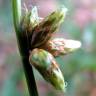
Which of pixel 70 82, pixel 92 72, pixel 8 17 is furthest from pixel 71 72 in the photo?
pixel 8 17

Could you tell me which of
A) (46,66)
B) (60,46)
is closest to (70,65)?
(60,46)

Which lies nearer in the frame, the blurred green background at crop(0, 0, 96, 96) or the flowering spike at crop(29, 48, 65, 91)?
the flowering spike at crop(29, 48, 65, 91)

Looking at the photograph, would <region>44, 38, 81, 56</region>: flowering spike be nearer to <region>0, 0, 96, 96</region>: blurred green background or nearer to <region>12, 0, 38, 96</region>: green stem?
<region>12, 0, 38, 96</region>: green stem

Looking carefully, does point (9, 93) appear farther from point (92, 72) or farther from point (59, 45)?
point (59, 45)

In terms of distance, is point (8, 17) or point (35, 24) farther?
point (8, 17)

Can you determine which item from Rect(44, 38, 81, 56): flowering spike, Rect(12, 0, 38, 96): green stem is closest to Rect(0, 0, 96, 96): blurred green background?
Rect(44, 38, 81, 56): flowering spike

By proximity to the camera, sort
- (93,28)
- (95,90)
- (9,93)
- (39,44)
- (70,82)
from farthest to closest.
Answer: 1. (95,90)
2. (93,28)
3. (70,82)
4. (9,93)
5. (39,44)

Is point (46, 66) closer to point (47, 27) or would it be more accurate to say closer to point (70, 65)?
point (47, 27)
